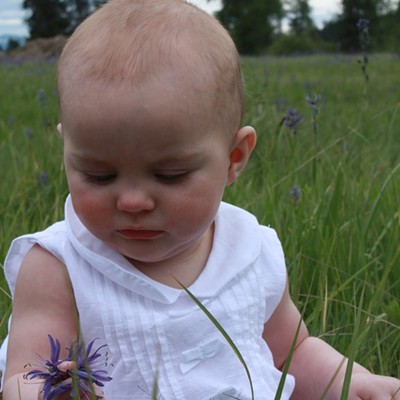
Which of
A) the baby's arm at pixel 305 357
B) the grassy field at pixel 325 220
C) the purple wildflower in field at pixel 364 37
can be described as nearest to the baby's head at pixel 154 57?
the grassy field at pixel 325 220

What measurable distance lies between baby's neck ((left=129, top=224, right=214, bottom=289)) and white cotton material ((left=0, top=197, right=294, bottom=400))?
3 centimetres

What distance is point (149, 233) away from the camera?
1.53m

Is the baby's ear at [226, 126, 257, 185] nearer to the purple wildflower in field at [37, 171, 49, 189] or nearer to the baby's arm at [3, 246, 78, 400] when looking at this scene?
the baby's arm at [3, 246, 78, 400]

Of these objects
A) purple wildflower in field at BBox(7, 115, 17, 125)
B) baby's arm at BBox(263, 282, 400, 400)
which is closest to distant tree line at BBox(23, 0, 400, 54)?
purple wildflower in field at BBox(7, 115, 17, 125)

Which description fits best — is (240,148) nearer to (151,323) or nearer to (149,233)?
(149,233)

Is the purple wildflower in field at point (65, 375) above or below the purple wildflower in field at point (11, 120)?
above

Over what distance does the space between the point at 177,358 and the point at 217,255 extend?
269 mm

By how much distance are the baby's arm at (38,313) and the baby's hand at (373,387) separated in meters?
0.65

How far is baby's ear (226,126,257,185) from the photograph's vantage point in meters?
1.68

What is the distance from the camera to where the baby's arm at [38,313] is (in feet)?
4.96

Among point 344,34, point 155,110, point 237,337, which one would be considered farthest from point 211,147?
point 344,34

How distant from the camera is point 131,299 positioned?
1.60 meters

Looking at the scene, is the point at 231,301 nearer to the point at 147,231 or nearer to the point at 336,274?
the point at 147,231

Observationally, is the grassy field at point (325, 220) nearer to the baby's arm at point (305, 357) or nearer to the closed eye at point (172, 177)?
the baby's arm at point (305, 357)
